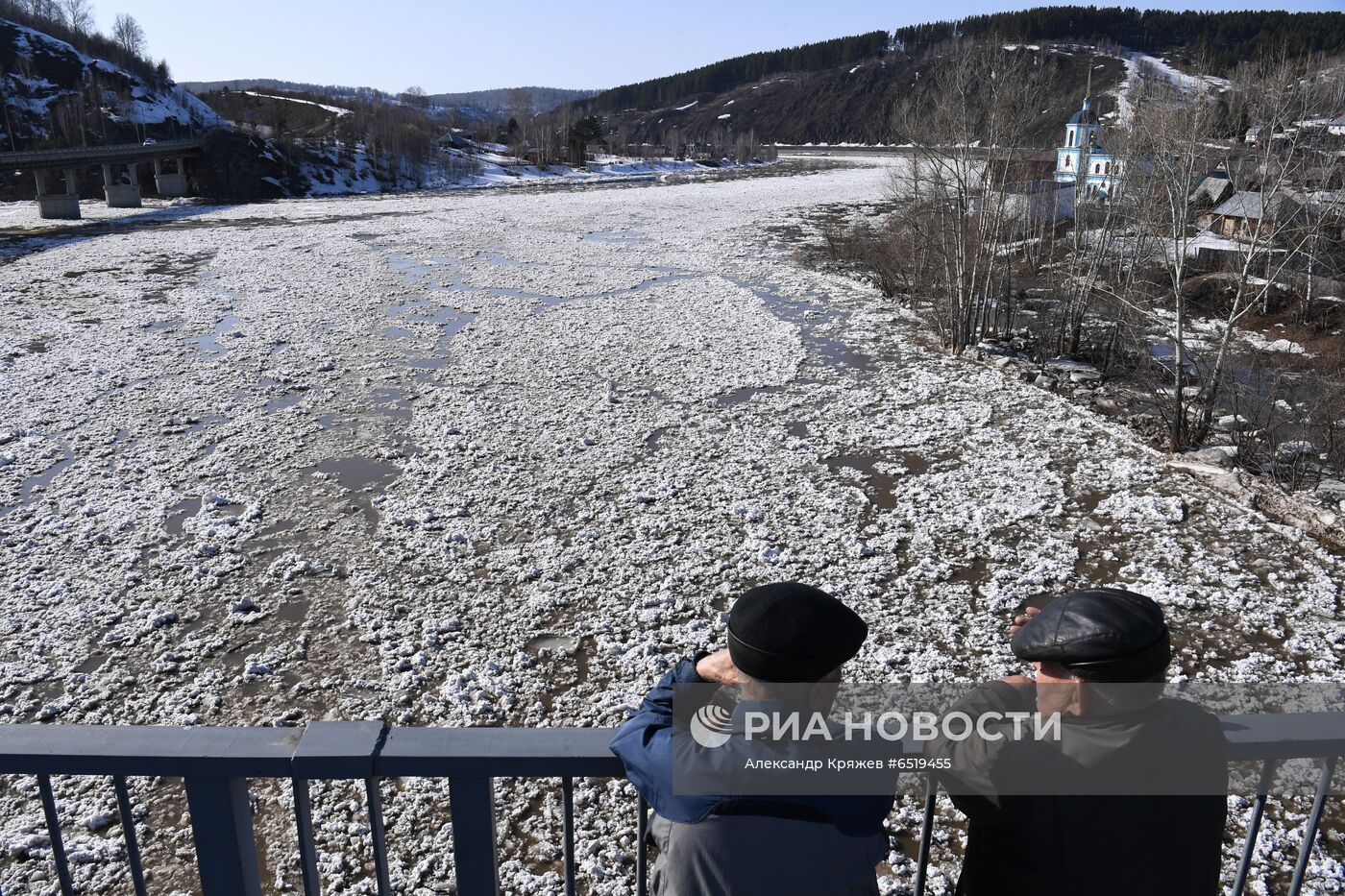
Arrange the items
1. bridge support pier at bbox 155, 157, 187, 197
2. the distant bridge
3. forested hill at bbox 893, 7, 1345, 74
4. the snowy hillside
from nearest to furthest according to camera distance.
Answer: the distant bridge < bridge support pier at bbox 155, 157, 187, 197 < the snowy hillside < forested hill at bbox 893, 7, 1345, 74

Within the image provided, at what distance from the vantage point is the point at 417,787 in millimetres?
6492

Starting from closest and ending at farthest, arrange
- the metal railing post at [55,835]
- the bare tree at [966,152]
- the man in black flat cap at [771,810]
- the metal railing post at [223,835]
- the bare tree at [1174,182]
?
1. the man in black flat cap at [771,810]
2. the metal railing post at [223,835]
3. the metal railing post at [55,835]
4. the bare tree at [1174,182]
5. the bare tree at [966,152]

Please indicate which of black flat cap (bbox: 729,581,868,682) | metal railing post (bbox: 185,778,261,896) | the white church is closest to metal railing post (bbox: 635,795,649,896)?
black flat cap (bbox: 729,581,868,682)

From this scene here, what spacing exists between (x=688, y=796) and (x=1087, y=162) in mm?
27550

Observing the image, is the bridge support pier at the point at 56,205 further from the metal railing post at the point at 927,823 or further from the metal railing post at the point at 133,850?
the metal railing post at the point at 927,823

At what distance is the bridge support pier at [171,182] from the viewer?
197ft

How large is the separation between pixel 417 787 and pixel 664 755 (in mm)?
5245

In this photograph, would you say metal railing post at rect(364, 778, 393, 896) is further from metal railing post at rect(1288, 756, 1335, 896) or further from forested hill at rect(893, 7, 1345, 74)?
forested hill at rect(893, 7, 1345, 74)

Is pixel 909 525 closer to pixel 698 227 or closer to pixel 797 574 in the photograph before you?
pixel 797 574

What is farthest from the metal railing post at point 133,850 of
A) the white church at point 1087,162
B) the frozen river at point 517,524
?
the white church at point 1087,162

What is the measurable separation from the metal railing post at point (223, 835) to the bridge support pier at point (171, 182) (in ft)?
231

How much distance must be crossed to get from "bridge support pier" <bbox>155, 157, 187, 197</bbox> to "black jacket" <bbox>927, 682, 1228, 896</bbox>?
71.3 meters

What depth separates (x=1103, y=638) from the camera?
6.88ft

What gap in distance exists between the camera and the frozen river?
7660 mm
